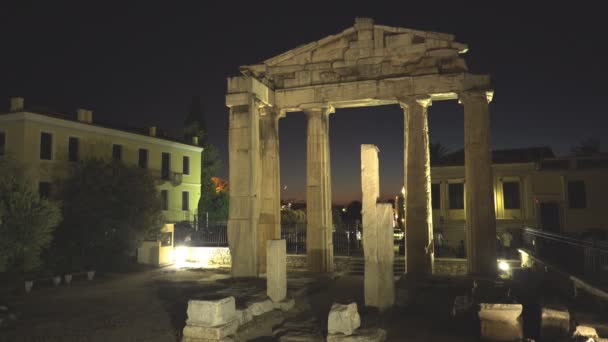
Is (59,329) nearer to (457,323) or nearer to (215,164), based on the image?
(457,323)

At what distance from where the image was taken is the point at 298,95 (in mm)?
17703

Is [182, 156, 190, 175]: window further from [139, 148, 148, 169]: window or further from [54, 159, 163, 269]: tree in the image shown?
[54, 159, 163, 269]: tree

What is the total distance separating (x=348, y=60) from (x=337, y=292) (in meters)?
8.05

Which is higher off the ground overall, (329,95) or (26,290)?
(329,95)

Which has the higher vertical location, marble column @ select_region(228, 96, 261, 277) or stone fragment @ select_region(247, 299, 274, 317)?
marble column @ select_region(228, 96, 261, 277)

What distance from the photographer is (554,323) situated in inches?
→ 339

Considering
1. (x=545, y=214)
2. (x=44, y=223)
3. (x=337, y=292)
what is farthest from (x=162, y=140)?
(x=545, y=214)

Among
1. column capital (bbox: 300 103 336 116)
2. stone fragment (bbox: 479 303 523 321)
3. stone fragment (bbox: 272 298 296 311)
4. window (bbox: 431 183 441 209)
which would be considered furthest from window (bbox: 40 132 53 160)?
stone fragment (bbox: 479 303 523 321)

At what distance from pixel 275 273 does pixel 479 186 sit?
7635 mm

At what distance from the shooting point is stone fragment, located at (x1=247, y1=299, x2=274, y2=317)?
10.3 meters

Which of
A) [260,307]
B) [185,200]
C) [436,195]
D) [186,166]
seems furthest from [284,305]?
[186,166]

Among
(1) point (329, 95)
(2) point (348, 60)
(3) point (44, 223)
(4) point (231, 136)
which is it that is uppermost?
(2) point (348, 60)

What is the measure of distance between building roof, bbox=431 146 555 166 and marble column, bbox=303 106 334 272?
1540 cm

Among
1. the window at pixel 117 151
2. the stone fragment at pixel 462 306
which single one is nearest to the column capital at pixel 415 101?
the stone fragment at pixel 462 306
